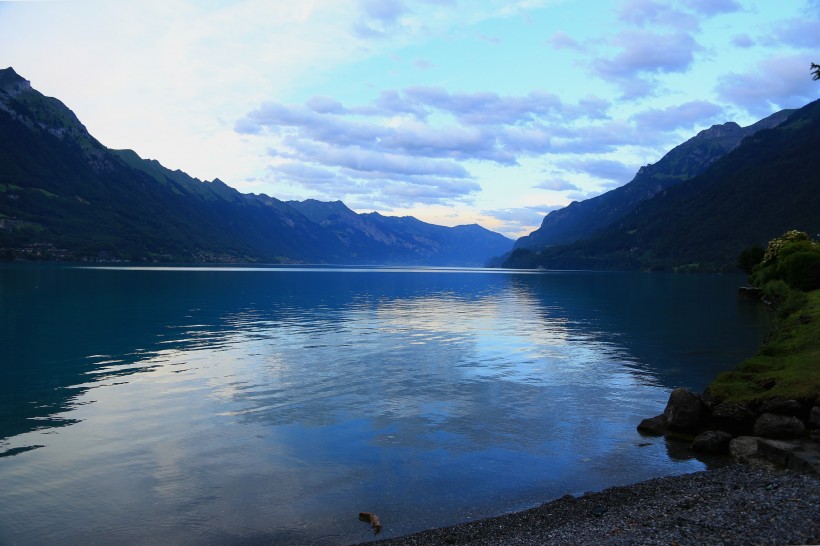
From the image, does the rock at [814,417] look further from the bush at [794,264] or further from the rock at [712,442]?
the bush at [794,264]

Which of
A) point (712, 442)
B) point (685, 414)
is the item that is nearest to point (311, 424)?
point (685, 414)

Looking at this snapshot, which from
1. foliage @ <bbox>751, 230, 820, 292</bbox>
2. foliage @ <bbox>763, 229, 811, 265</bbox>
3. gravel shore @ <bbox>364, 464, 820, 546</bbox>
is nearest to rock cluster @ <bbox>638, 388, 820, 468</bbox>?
gravel shore @ <bbox>364, 464, 820, 546</bbox>

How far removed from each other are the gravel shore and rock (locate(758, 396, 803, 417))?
6787mm

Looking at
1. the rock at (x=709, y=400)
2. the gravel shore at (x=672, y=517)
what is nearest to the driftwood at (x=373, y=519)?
the gravel shore at (x=672, y=517)

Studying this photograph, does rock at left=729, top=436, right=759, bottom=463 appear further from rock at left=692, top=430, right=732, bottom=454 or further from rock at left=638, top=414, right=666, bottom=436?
rock at left=638, top=414, right=666, bottom=436

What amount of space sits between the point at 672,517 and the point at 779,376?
63.3 ft

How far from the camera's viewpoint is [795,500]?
58.6ft

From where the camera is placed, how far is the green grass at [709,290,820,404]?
28766 mm

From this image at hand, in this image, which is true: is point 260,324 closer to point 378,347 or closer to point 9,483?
point 378,347

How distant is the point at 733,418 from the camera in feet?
92.9

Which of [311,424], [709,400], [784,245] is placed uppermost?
[784,245]

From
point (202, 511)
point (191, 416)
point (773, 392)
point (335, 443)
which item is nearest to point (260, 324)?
point (191, 416)

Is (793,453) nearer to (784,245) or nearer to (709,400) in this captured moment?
(709,400)

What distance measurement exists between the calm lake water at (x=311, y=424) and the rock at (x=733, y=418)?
423 centimetres
